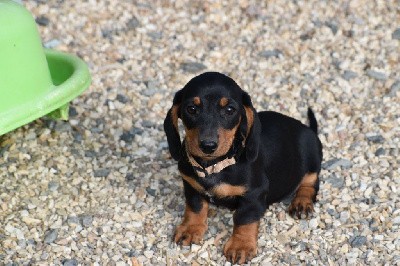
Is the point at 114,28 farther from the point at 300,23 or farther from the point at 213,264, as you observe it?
the point at 213,264

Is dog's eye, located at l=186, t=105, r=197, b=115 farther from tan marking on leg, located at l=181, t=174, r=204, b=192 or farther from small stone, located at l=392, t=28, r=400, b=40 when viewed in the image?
small stone, located at l=392, t=28, r=400, b=40

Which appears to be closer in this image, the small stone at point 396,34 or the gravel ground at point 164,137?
the gravel ground at point 164,137

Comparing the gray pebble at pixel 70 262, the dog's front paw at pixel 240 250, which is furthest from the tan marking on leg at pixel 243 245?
the gray pebble at pixel 70 262

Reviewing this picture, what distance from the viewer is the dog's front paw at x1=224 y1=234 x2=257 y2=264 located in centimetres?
503

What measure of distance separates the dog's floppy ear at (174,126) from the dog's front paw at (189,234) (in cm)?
57

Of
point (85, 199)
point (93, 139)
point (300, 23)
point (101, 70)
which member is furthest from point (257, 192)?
point (300, 23)

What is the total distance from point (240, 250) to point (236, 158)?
634 millimetres

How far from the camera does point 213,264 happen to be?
5105mm

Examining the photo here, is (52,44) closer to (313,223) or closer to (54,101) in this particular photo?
(54,101)

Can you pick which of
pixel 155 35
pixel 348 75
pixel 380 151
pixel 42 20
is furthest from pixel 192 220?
pixel 42 20

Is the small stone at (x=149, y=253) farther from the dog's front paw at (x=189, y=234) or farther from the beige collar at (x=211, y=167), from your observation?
Answer: the beige collar at (x=211, y=167)

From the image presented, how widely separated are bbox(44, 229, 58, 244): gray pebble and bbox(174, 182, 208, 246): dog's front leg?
827 millimetres

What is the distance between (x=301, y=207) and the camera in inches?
214

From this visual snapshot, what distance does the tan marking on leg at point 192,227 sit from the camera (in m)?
5.21
